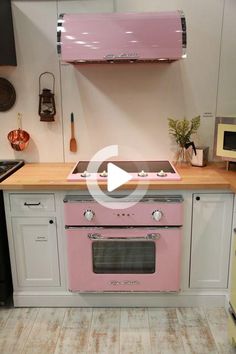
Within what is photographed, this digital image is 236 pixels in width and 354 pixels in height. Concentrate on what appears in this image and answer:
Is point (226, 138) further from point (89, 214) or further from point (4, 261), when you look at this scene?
point (4, 261)

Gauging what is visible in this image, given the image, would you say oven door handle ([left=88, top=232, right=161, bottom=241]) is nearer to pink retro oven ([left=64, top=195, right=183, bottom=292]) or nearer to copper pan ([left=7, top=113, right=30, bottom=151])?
pink retro oven ([left=64, top=195, right=183, bottom=292])

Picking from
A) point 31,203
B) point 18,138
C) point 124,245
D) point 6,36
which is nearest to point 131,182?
point 124,245

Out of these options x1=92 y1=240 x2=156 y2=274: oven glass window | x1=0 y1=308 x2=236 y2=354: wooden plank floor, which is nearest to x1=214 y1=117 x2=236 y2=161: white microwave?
x1=92 y1=240 x2=156 y2=274: oven glass window

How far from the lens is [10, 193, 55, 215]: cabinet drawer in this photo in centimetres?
200

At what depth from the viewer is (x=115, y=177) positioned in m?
2.03

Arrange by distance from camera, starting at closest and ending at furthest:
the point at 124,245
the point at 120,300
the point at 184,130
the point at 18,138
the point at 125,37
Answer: the point at 125,37, the point at 124,245, the point at 120,300, the point at 184,130, the point at 18,138

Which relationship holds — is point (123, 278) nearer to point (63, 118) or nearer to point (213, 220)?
point (213, 220)

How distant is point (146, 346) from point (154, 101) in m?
1.65

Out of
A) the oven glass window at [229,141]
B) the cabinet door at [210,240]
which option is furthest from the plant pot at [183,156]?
the cabinet door at [210,240]

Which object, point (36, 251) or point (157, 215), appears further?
point (36, 251)

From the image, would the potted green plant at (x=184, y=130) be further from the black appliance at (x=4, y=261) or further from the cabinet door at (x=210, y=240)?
the black appliance at (x=4, y=261)

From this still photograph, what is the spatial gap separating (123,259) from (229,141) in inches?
42.0

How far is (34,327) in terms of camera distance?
2.00m

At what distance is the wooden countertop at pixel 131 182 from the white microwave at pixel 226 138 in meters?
0.12
